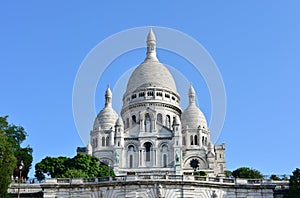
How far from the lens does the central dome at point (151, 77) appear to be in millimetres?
109250

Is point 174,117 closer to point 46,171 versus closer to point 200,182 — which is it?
point 46,171

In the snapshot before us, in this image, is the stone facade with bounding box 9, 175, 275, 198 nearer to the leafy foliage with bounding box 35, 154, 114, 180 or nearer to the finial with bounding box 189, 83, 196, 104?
the leafy foliage with bounding box 35, 154, 114, 180

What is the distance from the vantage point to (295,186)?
148ft

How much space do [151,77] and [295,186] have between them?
67.7 m

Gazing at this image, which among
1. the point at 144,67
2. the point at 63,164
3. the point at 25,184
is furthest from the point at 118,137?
the point at 25,184

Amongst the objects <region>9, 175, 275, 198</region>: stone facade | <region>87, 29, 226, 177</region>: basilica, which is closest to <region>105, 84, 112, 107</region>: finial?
<region>87, 29, 226, 177</region>: basilica

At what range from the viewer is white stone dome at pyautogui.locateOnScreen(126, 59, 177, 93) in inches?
4301

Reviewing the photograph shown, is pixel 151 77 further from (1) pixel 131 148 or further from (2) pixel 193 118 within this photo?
(1) pixel 131 148

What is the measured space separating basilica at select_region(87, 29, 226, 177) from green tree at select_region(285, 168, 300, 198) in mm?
43646

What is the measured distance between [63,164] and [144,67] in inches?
1994

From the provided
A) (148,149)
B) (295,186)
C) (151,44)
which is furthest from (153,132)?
(295,186)

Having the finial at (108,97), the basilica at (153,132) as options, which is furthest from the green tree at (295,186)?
the finial at (108,97)

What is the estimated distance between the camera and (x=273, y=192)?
46969 millimetres

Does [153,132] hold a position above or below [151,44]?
below
